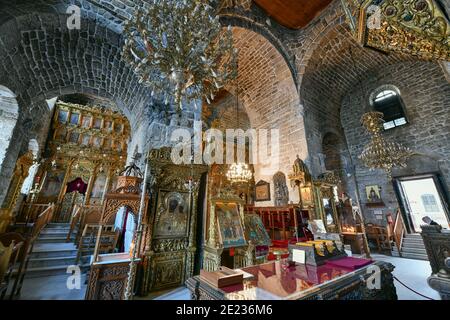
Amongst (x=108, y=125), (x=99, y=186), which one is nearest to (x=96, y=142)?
(x=108, y=125)

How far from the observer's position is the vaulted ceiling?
6398 mm

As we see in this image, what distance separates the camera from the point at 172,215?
146 inches

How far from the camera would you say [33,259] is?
480 cm

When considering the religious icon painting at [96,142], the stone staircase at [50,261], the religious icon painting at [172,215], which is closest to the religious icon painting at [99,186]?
the religious icon painting at [96,142]

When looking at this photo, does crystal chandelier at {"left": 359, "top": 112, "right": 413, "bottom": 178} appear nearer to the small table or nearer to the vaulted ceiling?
the vaulted ceiling

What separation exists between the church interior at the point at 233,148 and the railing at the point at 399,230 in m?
0.06

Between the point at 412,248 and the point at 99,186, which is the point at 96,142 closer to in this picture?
the point at 99,186

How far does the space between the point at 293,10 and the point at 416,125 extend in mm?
7319

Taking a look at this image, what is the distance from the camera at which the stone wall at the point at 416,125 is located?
6.93m

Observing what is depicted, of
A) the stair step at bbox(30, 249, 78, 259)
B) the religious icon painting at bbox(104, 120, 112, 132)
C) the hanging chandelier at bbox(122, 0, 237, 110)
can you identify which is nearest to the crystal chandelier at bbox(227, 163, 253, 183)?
the hanging chandelier at bbox(122, 0, 237, 110)

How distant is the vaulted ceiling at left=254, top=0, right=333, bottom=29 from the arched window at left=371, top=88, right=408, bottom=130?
5.38 metres

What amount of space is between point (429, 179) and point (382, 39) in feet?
27.1

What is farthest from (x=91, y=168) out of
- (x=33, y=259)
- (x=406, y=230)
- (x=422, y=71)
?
(x=422, y=71)
